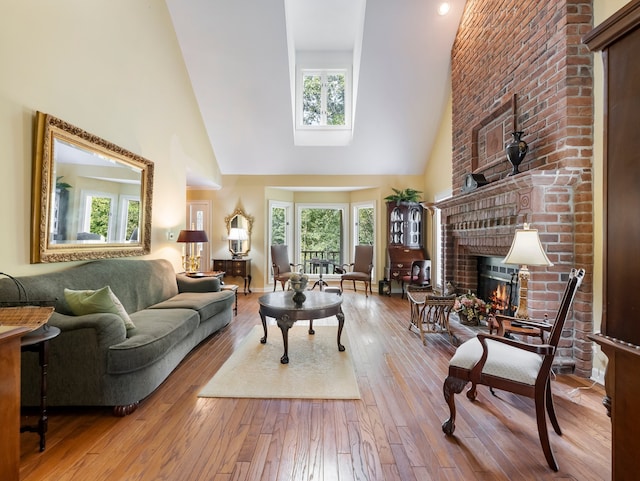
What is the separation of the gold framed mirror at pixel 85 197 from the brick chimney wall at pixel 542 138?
4.03 m

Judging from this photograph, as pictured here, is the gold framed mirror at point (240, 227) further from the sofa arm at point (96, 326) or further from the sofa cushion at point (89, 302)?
the sofa arm at point (96, 326)

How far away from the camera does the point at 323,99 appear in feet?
19.8

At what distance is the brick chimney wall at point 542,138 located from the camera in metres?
2.45

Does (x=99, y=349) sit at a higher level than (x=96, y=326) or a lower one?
lower

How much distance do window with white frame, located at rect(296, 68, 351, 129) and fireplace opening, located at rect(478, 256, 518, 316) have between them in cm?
385

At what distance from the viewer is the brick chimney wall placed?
2451mm

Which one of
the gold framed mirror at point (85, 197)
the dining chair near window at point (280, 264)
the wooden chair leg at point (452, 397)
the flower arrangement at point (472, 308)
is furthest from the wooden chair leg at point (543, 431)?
the dining chair near window at point (280, 264)

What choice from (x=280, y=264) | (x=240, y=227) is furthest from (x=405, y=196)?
(x=240, y=227)

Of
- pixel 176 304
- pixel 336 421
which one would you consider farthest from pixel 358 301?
pixel 336 421

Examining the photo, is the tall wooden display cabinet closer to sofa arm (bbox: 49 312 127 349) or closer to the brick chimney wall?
the brick chimney wall

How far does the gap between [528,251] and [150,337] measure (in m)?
3.02

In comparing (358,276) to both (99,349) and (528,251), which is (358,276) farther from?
(99,349)

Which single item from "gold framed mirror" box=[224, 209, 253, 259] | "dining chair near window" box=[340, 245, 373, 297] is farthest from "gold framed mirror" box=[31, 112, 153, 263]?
"dining chair near window" box=[340, 245, 373, 297]

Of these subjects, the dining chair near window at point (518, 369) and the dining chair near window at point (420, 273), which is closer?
the dining chair near window at point (518, 369)
